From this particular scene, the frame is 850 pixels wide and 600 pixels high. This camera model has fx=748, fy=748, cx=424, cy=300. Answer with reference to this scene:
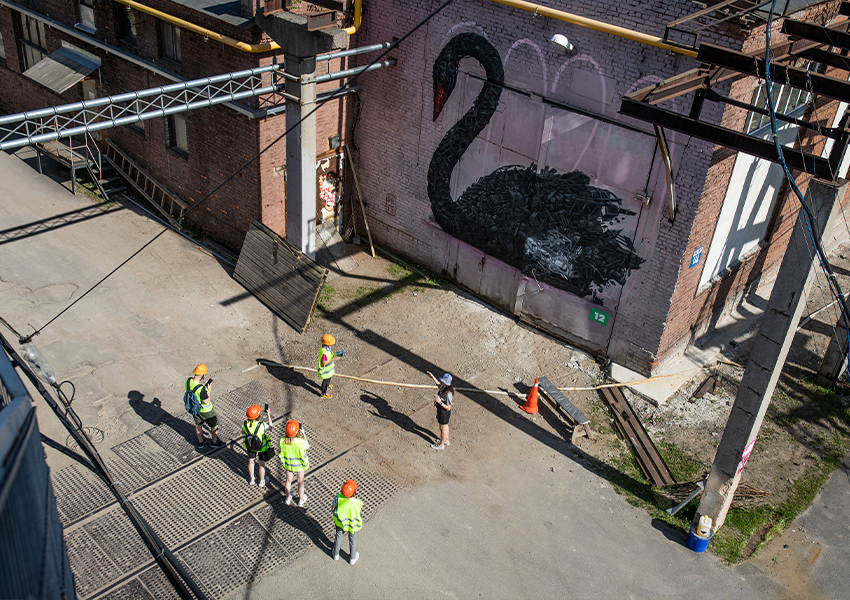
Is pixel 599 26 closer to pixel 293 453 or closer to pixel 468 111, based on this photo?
pixel 468 111

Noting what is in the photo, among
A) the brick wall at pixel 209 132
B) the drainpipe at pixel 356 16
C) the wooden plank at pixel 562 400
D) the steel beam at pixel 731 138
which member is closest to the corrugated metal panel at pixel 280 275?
the brick wall at pixel 209 132

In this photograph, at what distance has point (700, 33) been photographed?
11.5m

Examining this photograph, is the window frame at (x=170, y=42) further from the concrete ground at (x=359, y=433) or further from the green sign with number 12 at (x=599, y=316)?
the green sign with number 12 at (x=599, y=316)

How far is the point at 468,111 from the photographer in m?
15.2

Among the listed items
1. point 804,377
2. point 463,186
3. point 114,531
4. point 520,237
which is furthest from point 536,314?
point 114,531

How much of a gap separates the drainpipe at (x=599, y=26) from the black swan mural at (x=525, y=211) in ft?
3.83

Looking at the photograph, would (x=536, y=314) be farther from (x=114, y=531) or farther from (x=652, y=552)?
(x=114, y=531)

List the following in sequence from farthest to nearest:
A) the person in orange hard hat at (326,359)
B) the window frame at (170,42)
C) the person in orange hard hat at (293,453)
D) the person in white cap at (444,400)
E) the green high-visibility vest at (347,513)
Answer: the window frame at (170,42), the person in orange hard hat at (326,359), the person in white cap at (444,400), the person in orange hard hat at (293,453), the green high-visibility vest at (347,513)

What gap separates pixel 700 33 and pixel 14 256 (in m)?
14.3

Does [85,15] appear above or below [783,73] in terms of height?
below

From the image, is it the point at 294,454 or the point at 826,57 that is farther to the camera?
the point at 826,57

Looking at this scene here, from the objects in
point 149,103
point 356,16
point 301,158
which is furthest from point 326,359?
point 356,16

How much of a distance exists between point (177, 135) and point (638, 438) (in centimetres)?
1246

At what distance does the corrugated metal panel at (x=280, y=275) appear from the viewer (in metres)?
15.0
